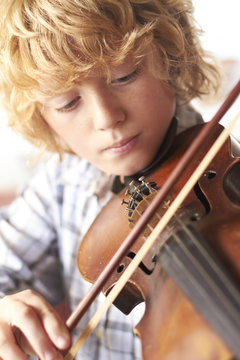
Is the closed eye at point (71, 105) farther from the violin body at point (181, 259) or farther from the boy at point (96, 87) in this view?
the violin body at point (181, 259)

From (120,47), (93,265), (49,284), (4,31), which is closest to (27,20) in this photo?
(4,31)

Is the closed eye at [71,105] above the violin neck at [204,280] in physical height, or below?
above

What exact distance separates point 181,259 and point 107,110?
27 cm

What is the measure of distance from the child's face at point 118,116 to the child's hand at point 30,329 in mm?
266

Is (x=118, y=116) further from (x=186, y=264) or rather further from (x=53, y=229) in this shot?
(x=53, y=229)

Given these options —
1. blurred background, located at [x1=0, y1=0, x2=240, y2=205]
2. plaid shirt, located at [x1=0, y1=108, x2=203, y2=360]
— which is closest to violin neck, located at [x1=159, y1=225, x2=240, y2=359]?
plaid shirt, located at [x1=0, y1=108, x2=203, y2=360]

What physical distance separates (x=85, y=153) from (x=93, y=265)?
217mm

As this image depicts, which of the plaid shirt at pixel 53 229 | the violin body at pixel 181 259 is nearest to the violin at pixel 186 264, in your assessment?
the violin body at pixel 181 259

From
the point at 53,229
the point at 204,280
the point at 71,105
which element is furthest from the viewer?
the point at 53,229

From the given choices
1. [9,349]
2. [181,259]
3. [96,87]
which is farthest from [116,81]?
[9,349]

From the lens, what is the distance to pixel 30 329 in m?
0.45

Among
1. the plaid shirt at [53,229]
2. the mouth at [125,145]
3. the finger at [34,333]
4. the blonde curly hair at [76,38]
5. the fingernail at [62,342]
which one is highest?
the blonde curly hair at [76,38]

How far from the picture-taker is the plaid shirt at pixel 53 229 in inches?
33.2

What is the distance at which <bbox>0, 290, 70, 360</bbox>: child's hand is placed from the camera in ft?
1.37
